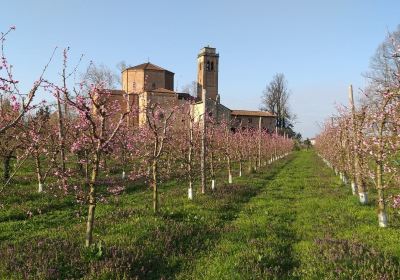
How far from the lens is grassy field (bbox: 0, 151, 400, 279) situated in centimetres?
829

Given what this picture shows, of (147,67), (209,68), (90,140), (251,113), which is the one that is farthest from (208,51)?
(90,140)

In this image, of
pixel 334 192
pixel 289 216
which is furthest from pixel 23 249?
pixel 334 192

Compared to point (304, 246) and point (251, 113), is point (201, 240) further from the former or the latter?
point (251, 113)

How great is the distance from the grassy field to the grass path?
0.03 meters

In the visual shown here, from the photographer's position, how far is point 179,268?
885 cm

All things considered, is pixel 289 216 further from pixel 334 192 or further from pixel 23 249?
pixel 23 249

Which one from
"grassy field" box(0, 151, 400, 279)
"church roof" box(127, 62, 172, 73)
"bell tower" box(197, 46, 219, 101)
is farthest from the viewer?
"bell tower" box(197, 46, 219, 101)

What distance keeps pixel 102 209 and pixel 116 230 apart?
4439 millimetres

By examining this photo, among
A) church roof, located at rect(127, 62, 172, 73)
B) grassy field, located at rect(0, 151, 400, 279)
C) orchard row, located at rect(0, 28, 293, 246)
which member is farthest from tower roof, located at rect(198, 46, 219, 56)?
grassy field, located at rect(0, 151, 400, 279)

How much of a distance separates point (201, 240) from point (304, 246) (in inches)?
106

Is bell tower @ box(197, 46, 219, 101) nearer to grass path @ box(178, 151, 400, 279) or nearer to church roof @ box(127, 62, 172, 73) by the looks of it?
church roof @ box(127, 62, 172, 73)

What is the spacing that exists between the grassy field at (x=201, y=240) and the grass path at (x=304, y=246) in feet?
0.09

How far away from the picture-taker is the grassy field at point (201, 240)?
8.29m

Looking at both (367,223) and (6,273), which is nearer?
(6,273)
